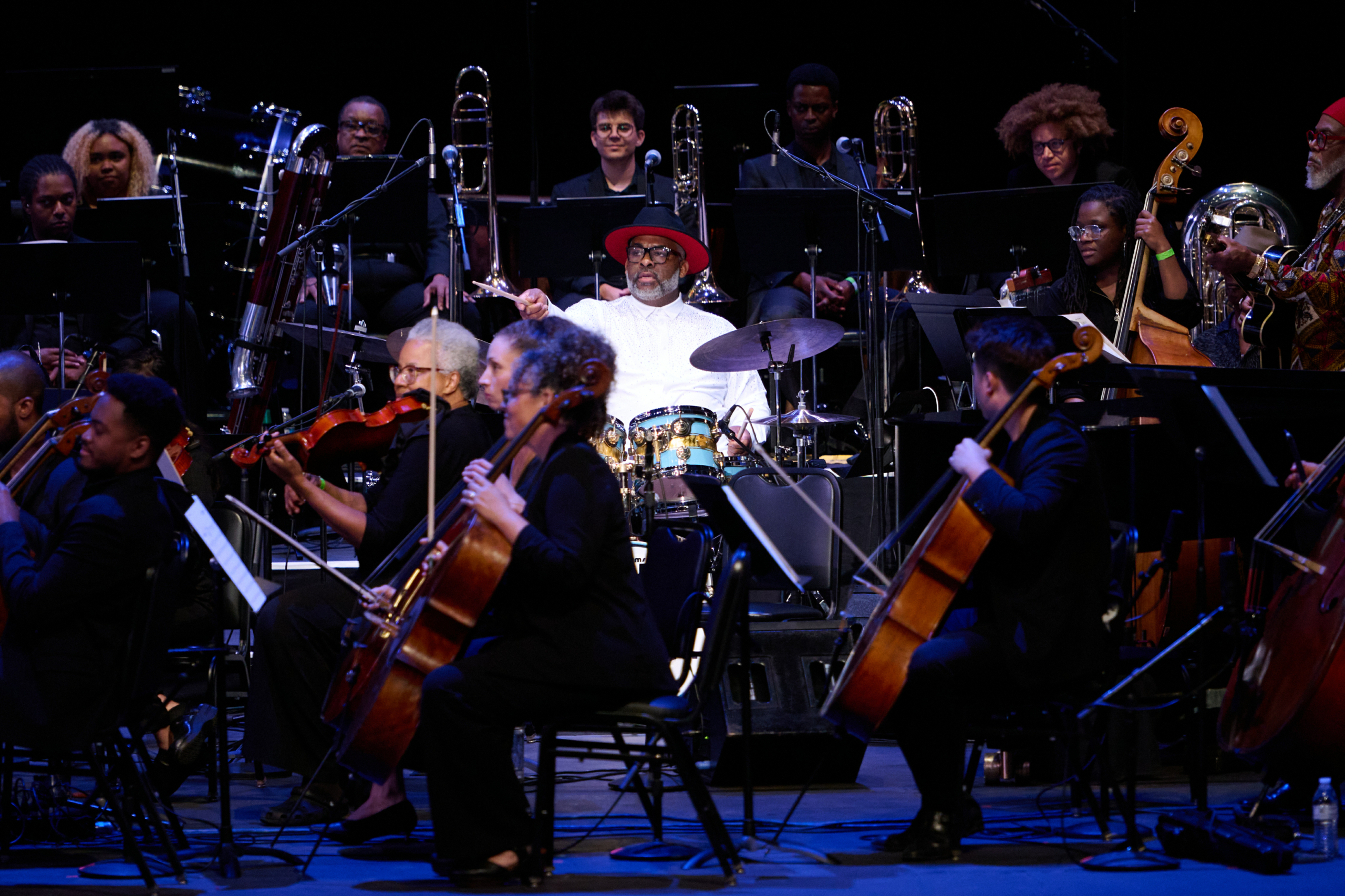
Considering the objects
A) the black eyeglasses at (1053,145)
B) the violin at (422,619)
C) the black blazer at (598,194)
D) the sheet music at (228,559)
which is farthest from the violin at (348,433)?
the black eyeglasses at (1053,145)

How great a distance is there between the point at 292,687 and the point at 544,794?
48.2 inches

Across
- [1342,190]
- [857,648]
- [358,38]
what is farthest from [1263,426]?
[358,38]

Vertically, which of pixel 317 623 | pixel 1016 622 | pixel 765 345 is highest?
pixel 765 345

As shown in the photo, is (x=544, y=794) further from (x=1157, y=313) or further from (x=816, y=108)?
(x=816, y=108)

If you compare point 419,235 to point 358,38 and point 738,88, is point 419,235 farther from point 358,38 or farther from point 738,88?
point 358,38

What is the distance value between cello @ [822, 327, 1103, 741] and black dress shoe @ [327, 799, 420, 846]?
1272 mm

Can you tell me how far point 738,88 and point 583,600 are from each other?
510 cm

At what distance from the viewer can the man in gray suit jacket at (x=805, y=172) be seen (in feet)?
24.9

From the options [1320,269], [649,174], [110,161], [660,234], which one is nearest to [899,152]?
[649,174]

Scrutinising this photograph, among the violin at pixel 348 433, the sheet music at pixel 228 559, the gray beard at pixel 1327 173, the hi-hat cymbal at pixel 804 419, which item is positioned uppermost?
the gray beard at pixel 1327 173

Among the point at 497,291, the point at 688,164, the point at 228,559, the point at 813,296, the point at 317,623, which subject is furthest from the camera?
the point at 688,164

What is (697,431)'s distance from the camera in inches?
241

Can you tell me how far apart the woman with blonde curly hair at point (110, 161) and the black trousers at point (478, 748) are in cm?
458

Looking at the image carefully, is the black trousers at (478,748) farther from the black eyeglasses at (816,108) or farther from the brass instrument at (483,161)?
the black eyeglasses at (816,108)
